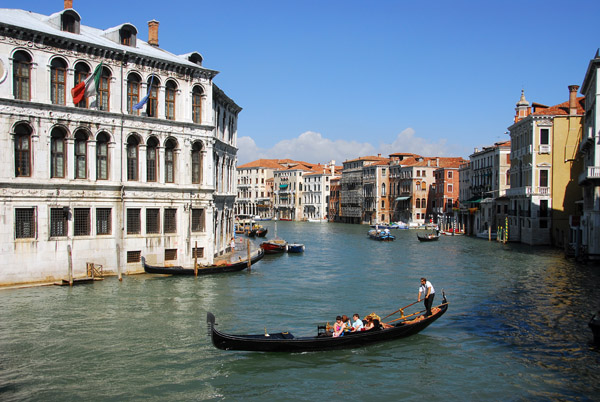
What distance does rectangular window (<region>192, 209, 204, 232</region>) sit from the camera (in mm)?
26700

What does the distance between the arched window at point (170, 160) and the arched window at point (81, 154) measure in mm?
3674

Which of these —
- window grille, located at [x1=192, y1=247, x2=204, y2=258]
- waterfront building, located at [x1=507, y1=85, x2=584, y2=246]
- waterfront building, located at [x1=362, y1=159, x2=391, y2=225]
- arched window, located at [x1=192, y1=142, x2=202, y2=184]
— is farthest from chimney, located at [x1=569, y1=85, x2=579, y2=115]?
waterfront building, located at [x1=362, y1=159, x2=391, y2=225]

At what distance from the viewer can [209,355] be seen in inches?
555

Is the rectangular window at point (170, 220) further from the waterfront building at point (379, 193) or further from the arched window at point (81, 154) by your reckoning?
the waterfront building at point (379, 193)

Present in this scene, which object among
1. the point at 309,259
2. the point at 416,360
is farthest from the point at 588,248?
the point at 416,360

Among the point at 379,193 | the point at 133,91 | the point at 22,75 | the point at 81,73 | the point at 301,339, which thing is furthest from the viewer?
the point at 379,193

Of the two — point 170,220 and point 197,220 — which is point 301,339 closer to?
point 170,220

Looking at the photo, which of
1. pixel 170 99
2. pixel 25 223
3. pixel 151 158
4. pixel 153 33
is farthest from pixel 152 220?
pixel 153 33

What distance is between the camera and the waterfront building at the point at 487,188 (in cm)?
5478

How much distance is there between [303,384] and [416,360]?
329 centimetres

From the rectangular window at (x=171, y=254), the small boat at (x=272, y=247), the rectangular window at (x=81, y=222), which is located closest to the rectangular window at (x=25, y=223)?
the rectangular window at (x=81, y=222)

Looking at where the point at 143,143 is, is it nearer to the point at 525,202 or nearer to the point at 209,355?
the point at 209,355

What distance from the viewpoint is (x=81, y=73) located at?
2331 cm

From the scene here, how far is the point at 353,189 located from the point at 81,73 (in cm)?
7939
